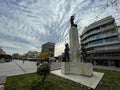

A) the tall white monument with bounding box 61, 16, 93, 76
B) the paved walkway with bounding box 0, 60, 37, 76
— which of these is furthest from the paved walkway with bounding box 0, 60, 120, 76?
the tall white monument with bounding box 61, 16, 93, 76

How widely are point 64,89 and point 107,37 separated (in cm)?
3068

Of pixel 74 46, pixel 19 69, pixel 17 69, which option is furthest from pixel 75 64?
pixel 17 69

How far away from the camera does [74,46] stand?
41.1 feet

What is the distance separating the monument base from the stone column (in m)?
0.80

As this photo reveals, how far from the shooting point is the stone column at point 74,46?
12.2 meters

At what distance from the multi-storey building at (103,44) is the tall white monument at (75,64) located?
57.7 feet

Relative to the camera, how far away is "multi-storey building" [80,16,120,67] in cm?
2986

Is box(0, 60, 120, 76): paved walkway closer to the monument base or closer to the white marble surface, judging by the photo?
the monument base

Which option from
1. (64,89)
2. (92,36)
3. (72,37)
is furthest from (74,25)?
(92,36)

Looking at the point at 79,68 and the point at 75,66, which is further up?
the point at 75,66

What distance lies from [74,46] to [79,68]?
9.76ft

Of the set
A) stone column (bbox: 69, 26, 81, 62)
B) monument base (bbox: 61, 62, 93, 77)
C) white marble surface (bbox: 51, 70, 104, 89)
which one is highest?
stone column (bbox: 69, 26, 81, 62)

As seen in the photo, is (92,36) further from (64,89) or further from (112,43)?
(64,89)

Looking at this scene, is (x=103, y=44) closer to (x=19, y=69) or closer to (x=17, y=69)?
(x=19, y=69)
